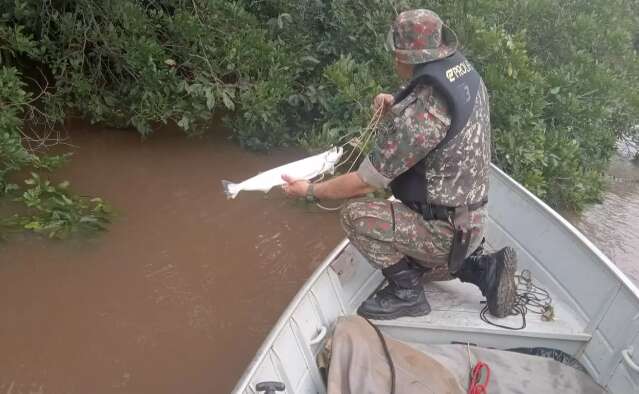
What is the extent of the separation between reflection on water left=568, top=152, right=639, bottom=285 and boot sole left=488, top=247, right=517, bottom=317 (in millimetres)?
3172

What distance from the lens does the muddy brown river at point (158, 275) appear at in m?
3.72

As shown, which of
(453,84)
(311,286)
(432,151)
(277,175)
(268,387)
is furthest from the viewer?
(277,175)

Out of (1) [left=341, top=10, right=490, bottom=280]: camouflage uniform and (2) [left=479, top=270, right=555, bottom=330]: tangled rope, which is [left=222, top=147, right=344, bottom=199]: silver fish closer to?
(1) [left=341, top=10, right=490, bottom=280]: camouflage uniform

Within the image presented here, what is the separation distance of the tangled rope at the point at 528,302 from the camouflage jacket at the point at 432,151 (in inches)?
32.8

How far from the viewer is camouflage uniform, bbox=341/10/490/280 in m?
2.88

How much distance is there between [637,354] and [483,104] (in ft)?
5.05

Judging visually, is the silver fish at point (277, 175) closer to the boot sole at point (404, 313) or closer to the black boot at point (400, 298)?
the black boot at point (400, 298)

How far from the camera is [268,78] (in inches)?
253

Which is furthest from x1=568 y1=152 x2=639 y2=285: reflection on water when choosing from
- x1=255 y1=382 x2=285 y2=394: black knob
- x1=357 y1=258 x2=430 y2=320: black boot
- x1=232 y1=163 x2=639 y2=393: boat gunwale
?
x1=255 y1=382 x2=285 y2=394: black knob

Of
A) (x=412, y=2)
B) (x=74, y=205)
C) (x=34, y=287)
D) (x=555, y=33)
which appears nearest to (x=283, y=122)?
(x=412, y=2)

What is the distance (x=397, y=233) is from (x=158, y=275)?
227cm

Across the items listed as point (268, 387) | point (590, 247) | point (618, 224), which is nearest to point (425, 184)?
point (590, 247)

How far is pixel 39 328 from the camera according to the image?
391 cm

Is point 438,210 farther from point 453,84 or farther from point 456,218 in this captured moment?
point 453,84
